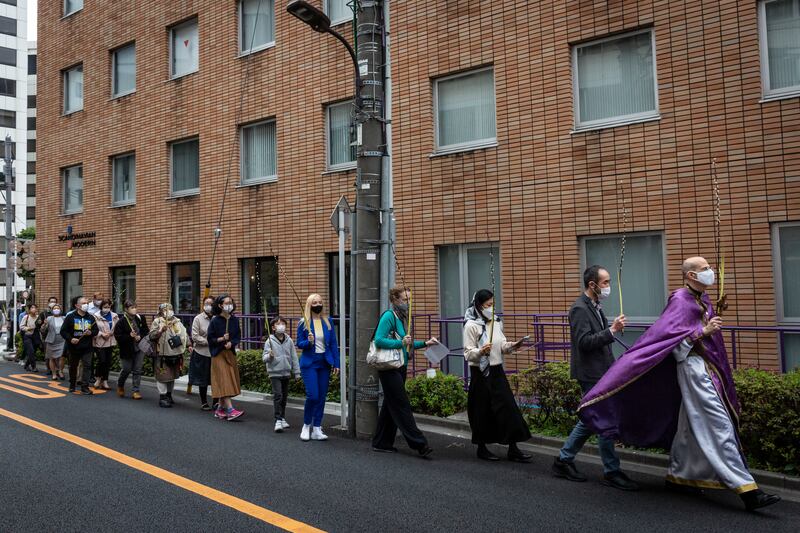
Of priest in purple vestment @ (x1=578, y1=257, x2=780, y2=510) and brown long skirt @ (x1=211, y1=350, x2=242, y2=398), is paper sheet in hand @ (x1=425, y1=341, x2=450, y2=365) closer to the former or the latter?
priest in purple vestment @ (x1=578, y1=257, x2=780, y2=510)

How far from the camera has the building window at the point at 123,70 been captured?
1908 centimetres

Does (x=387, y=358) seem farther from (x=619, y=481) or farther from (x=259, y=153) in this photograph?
(x=259, y=153)

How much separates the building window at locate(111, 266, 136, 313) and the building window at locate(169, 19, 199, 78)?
209 inches

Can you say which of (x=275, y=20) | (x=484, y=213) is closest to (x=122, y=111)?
(x=275, y=20)

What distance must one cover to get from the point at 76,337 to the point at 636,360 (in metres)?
10.1

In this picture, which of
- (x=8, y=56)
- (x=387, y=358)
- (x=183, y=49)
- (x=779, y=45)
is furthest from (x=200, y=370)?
(x=8, y=56)

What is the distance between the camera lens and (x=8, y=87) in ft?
233

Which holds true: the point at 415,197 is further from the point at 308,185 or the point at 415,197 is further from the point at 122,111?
the point at 122,111

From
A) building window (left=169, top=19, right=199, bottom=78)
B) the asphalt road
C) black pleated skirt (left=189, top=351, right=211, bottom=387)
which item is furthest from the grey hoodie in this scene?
building window (left=169, top=19, right=199, bottom=78)

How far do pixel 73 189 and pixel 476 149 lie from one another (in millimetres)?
13907

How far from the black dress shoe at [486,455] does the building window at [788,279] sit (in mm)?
4676

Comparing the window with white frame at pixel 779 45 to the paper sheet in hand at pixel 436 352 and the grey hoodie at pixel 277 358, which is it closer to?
the paper sheet in hand at pixel 436 352

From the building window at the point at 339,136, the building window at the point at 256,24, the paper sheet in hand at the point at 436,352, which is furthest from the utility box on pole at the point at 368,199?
the building window at the point at 256,24

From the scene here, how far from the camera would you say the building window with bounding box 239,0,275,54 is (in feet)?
51.7
